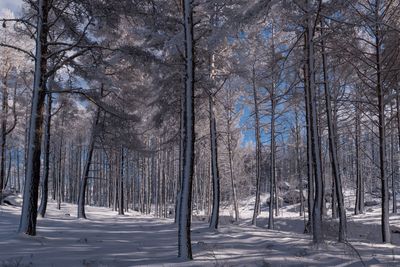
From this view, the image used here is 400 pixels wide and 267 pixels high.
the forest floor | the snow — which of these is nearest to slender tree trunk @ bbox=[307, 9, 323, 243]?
the forest floor

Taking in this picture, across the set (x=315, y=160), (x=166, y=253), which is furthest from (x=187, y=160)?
(x=315, y=160)

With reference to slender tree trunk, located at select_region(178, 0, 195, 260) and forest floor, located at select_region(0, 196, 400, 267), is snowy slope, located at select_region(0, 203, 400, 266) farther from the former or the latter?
slender tree trunk, located at select_region(178, 0, 195, 260)

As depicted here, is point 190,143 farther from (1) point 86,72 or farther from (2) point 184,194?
(1) point 86,72

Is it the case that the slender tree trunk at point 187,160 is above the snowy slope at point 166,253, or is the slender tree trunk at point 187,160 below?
above

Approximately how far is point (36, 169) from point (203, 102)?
7.32 metres

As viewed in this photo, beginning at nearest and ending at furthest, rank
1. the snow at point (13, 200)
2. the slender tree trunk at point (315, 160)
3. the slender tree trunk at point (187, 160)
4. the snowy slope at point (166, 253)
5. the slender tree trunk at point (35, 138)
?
the snowy slope at point (166, 253)
the slender tree trunk at point (187, 160)
the slender tree trunk at point (35, 138)
the slender tree trunk at point (315, 160)
the snow at point (13, 200)

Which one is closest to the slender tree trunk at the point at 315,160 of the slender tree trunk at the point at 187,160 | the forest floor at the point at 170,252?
the forest floor at the point at 170,252

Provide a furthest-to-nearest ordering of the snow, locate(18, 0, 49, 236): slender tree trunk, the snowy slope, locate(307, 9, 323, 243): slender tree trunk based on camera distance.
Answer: the snow, locate(307, 9, 323, 243): slender tree trunk, locate(18, 0, 49, 236): slender tree trunk, the snowy slope

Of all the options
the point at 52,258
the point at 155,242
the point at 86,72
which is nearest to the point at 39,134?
the point at 86,72

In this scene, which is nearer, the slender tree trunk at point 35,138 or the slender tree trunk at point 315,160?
the slender tree trunk at point 35,138

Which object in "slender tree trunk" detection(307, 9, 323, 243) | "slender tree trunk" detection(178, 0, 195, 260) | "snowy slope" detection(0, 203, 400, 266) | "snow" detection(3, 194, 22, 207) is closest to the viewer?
"snowy slope" detection(0, 203, 400, 266)

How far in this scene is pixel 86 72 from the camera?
1033cm

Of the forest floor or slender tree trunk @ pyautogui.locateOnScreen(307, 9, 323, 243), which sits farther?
slender tree trunk @ pyautogui.locateOnScreen(307, 9, 323, 243)

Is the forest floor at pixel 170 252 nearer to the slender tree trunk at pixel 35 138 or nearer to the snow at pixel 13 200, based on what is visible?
the slender tree trunk at pixel 35 138
